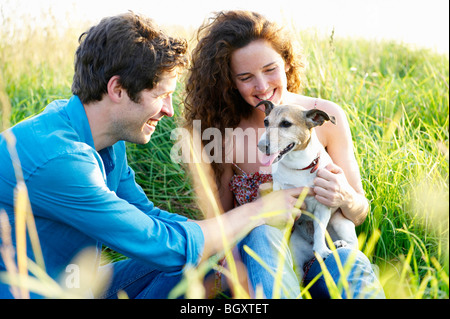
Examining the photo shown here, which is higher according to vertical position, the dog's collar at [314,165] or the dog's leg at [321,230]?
the dog's collar at [314,165]

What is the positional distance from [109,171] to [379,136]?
214 centimetres

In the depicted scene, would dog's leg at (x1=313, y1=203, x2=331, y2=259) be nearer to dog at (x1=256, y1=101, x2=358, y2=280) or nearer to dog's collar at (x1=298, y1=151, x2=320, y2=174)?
dog at (x1=256, y1=101, x2=358, y2=280)

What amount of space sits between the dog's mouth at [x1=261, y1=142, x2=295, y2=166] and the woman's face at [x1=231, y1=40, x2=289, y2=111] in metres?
0.49

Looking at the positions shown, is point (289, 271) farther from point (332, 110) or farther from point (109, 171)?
point (332, 110)

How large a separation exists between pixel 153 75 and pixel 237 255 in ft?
3.54

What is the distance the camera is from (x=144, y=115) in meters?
2.23

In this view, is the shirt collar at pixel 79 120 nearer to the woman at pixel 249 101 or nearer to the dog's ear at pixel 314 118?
the woman at pixel 249 101

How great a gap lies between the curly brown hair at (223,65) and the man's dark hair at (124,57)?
75 centimetres

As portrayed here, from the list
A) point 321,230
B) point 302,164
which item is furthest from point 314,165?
point 321,230

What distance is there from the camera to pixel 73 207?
185cm

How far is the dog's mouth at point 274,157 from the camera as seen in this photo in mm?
2498

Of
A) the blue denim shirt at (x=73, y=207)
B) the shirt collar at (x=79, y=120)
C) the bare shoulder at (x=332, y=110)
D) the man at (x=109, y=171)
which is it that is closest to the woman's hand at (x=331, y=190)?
the man at (x=109, y=171)

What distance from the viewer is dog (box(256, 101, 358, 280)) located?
2.53m
